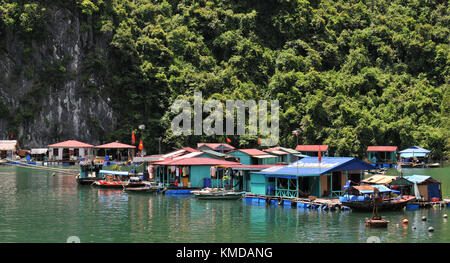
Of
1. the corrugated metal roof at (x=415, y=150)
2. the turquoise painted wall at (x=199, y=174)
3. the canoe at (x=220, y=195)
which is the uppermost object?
the corrugated metal roof at (x=415, y=150)

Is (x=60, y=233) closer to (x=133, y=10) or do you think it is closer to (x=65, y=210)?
(x=65, y=210)

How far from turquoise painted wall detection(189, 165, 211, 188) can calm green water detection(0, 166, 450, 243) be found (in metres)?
3.89

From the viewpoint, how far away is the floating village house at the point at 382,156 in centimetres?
9769

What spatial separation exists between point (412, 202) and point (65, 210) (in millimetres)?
26068

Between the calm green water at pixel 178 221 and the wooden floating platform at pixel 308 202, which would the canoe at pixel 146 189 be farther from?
the wooden floating platform at pixel 308 202

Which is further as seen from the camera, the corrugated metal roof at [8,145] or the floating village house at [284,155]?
the corrugated metal roof at [8,145]

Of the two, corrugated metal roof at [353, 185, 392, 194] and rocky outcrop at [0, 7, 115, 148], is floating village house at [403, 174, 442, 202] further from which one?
rocky outcrop at [0, 7, 115, 148]

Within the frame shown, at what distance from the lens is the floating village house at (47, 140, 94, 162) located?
92.3 metres

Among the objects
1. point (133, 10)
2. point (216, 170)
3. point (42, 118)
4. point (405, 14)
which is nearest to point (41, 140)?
point (42, 118)

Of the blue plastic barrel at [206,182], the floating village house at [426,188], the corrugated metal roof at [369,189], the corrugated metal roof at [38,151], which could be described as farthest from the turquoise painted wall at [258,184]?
the corrugated metal roof at [38,151]

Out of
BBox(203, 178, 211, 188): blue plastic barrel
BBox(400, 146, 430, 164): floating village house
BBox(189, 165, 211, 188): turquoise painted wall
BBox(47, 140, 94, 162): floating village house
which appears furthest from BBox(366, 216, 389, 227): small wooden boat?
BBox(47, 140, 94, 162): floating village house

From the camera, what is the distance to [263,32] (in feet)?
430

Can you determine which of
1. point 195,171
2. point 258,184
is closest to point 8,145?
point 195,171

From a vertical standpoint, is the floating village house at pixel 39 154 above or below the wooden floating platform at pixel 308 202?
above
